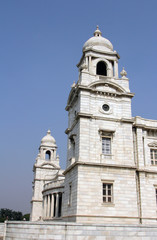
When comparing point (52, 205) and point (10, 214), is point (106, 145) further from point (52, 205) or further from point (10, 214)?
point (10, 214)

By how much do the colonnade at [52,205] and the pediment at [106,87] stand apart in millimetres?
19542

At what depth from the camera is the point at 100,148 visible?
23781mm

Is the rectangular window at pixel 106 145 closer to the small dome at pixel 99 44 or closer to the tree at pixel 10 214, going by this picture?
the small dome at pixel 99 44

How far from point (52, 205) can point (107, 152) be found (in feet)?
63.1

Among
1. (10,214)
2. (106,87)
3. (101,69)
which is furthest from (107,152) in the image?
(10,214)

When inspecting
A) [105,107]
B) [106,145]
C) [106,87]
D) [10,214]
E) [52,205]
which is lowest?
[10,214]

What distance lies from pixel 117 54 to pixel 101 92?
6286 mm


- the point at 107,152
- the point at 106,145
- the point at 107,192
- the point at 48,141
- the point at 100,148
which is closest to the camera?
the point at 107,192

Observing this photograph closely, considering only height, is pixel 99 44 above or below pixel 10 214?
above

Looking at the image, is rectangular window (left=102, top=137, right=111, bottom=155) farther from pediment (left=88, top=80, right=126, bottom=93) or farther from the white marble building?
pediment (left=88, top=80, right=126, bottom=93)

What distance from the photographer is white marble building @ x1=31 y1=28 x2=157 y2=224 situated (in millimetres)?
21875

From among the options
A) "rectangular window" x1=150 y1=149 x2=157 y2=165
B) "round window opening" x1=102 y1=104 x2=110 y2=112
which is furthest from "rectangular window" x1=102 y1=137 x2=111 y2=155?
"rectangular window" x1=150 y1=149 x2=157 y2=165

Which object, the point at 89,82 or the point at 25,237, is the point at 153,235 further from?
the point at 89,82

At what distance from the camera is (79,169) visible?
22.2 metres
